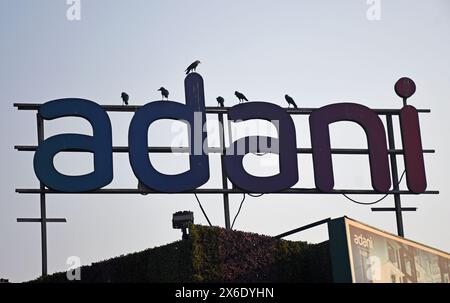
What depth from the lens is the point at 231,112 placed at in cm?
2644

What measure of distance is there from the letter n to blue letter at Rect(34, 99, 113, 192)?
549 centimetres

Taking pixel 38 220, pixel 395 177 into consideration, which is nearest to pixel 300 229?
pixel 395 177

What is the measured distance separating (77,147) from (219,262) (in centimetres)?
594

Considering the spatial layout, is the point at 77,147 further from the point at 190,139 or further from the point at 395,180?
the point at 395,180

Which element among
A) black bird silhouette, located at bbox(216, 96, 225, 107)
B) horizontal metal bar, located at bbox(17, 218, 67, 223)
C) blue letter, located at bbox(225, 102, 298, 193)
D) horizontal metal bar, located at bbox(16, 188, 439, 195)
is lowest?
horizontal metal bar, located at bbox(17, 218, 67, 223)

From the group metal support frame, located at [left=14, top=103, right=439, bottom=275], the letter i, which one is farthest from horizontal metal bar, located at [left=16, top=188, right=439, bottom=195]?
the letter i

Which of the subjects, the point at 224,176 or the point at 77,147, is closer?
the point at 77,147

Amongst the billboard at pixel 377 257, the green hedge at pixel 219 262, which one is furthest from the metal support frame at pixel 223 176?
the billboard at pixel 377 257

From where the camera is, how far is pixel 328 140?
26.8 meters

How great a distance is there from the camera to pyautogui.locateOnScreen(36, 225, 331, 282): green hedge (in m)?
20.3

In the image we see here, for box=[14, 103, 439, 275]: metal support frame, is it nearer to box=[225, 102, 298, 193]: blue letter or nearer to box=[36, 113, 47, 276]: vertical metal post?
box=[36, 113, 47, 276]: vertical metal post
